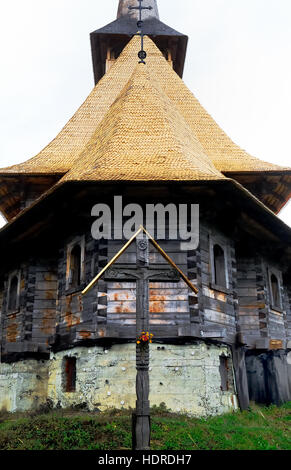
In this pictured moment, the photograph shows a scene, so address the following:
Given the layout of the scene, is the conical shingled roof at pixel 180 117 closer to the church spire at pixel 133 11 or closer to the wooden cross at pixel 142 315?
the church spire at pixel 133 11

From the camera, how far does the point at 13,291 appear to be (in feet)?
45.1

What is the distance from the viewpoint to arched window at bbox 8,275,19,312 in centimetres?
1350

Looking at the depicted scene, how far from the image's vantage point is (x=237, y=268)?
12.8 metres

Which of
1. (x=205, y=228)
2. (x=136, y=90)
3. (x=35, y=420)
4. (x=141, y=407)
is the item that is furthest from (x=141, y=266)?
(x=136, y=90)

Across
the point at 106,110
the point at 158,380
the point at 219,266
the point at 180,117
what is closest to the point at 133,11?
the point at 106,110

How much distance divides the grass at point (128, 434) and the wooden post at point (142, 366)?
2.63 ft

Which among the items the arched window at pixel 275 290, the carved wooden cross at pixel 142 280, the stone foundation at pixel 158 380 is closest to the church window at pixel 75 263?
the stone foundation at pixel 158 380

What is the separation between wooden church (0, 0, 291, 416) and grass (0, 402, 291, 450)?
83cm

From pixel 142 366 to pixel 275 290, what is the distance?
7.82 meters

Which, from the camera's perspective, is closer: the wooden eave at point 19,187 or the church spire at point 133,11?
the wooden eave at point 19,187

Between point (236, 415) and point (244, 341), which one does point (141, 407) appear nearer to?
point (236, 415)

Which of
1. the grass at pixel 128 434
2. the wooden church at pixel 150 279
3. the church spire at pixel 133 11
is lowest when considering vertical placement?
the grass at pixel 128 434

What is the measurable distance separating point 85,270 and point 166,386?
2989 mm

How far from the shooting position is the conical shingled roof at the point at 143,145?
10.4m
